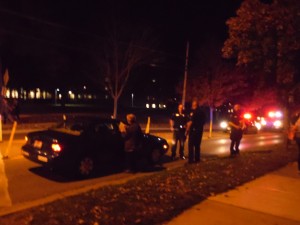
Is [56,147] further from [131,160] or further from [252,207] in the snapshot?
[252,207]

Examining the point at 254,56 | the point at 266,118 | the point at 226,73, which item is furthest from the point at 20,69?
the point at 254,56

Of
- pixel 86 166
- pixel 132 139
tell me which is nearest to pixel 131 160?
pixel 132 139

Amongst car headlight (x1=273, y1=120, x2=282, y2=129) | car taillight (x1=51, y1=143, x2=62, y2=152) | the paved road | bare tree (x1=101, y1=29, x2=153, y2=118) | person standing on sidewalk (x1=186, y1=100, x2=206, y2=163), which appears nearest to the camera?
the paved road

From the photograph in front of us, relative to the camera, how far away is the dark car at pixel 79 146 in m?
9.55

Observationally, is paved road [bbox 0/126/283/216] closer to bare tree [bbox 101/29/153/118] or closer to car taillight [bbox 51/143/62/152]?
car taillight [bbox 51/143/62/152]

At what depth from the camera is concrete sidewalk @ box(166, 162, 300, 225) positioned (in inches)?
258

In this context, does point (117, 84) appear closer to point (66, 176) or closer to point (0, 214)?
point (66, 176)

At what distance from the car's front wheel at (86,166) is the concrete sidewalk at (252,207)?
134 inches

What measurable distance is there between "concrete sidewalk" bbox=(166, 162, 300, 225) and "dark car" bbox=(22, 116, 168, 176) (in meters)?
3.40

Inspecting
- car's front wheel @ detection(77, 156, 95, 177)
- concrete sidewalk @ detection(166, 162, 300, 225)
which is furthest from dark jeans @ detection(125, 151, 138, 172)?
concrete sidewalk @ detection(166, 162, 300, 225)

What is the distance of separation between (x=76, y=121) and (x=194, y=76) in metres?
23.4

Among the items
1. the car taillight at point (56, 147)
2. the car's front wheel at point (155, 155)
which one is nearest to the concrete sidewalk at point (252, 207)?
the car's front wheel at point (155, 155)

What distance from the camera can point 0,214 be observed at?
6.73 metres

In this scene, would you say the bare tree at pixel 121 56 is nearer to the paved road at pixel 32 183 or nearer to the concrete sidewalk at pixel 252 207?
the paved road at pixel 32 183
